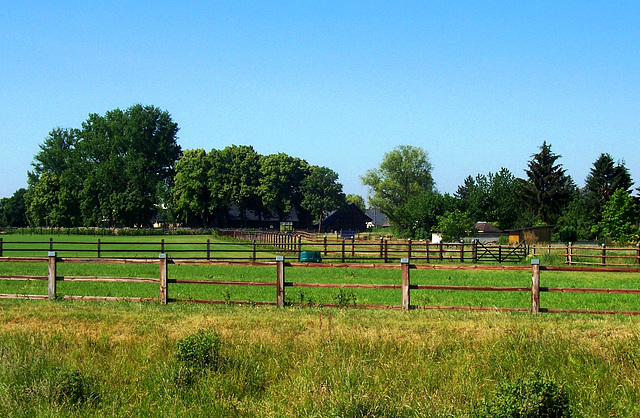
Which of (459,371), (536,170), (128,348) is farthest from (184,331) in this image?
(536,170)

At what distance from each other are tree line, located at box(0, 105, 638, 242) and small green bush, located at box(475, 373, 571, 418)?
56798 millimetres

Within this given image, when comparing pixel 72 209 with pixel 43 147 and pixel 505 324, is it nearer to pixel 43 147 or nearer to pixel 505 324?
pixel 43 147

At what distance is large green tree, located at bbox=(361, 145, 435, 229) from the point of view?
108062 mm

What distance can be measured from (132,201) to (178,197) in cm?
1111

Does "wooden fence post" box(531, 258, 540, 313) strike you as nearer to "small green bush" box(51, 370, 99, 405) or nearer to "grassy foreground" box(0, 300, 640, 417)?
"grassy foreground" box(0, 300, 640, 417)

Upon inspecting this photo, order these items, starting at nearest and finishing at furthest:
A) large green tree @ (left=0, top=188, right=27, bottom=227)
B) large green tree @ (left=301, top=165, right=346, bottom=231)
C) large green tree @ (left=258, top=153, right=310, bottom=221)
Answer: large green tree @ (left=258, top=153, right=310, bottom=221), large green tree @ (left=301, top=165, right=346, bottom=231), large green tree @ (left=0, top=188, right=27, bottom=227)

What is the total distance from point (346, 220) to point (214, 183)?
38493 millimetres

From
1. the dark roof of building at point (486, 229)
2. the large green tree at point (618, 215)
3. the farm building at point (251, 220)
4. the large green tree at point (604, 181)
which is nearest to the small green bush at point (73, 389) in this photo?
the dark roof of building at point (486, 229)

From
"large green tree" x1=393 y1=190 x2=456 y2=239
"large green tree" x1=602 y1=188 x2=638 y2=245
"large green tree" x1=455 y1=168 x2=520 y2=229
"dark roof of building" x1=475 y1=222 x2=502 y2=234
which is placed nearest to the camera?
"large green tree" x1=602 y1=188 x2=638 y2=245

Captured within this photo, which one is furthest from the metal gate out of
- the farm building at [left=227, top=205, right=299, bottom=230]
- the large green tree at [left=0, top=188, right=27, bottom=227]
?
the large green tree at [left=0, top=188, right=27, bottom=227]

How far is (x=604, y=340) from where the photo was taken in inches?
364

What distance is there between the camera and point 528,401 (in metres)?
6.68

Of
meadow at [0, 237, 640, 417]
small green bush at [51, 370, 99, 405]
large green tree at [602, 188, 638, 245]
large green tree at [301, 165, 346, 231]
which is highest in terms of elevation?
large green tree at [301, 165, 346, 231]

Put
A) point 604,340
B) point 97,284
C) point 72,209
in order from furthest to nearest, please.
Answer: point 72,209 → point 97,284 → point 604,340
